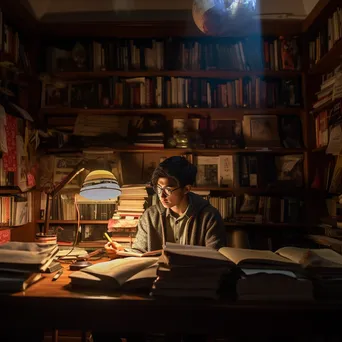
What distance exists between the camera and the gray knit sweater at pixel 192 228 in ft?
7.34

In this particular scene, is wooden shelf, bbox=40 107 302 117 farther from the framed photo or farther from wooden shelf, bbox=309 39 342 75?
wooden shelf, bbox=309 39 342 75

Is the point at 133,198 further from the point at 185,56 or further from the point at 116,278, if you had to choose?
the point at 116,278

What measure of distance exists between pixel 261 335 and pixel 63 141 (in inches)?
101

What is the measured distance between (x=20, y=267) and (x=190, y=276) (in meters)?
0.53

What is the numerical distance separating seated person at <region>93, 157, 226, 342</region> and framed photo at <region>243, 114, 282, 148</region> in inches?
42.2

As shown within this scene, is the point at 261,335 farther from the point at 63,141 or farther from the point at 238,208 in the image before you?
the point at 63,141

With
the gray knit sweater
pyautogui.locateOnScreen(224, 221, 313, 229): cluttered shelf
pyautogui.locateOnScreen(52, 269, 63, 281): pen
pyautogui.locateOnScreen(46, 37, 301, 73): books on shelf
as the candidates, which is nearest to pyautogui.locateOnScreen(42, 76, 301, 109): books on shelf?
pyautogui.locateOnScreen(46, 37, 301, 73): books on shelf

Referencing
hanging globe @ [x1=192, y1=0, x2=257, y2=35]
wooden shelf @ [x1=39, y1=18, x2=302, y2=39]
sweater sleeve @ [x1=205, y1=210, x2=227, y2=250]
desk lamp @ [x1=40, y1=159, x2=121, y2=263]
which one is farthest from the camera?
wooden shelf @ [x1=39, y1=18, x2=302, y2=39]

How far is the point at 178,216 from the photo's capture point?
2.38 metres

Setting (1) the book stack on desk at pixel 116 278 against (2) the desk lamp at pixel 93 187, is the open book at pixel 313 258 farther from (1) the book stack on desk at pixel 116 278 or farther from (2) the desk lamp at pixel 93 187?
(2) the desk lamp at pixel 93 187

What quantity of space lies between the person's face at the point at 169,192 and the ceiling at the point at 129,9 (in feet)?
5.82

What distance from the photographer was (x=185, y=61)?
10.7 ft

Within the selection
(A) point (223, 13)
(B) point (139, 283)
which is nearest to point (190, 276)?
(B) point (139, 283)

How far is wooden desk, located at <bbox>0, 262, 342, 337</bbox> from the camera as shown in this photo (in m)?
1.05
